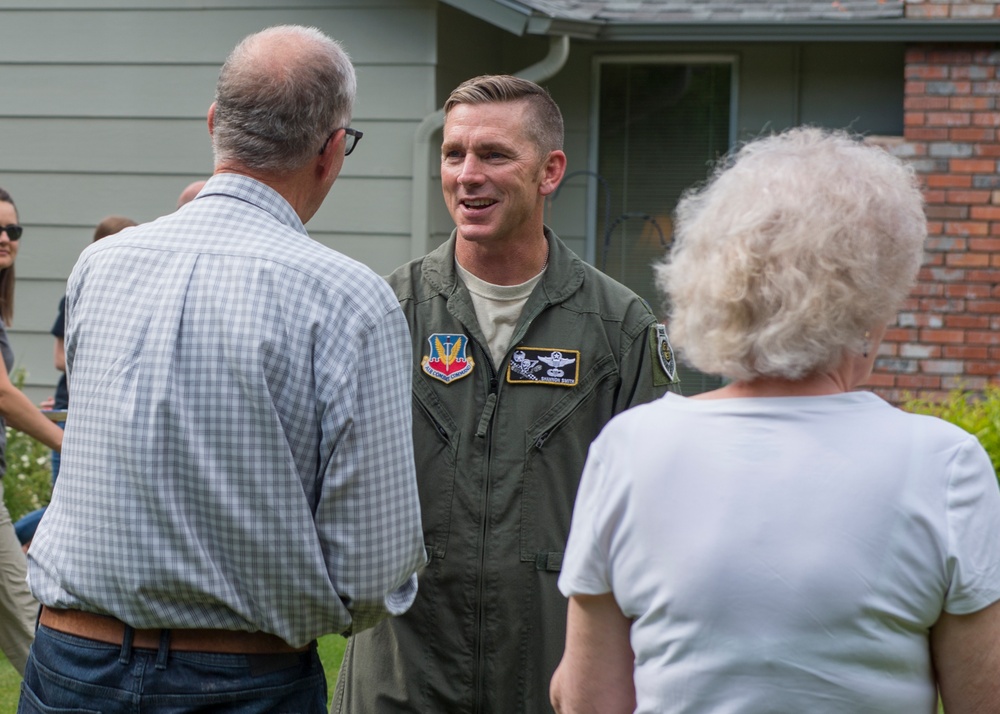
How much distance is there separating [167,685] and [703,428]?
1095 mm

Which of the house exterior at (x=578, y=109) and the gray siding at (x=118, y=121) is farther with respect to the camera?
the gray siding at (x=118, y=121)

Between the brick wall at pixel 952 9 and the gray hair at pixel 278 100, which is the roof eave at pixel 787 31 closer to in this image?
the brick wall at pixel 952 9

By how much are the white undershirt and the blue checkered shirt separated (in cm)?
76

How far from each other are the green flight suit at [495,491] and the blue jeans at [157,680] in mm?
625

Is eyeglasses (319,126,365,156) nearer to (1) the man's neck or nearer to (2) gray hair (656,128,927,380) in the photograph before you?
(1) the man's neck

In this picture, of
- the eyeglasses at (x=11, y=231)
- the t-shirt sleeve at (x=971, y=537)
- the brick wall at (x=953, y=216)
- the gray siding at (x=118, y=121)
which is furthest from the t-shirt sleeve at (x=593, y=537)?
Result: the brick wall at (x=953, y=216)

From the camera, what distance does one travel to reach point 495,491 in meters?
2.90

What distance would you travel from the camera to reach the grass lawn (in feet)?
17.1

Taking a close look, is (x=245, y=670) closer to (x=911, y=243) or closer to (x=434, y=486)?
(x=434, y=486)

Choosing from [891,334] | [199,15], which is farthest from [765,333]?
[199,15]

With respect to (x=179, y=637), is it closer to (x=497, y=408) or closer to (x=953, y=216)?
Result: (x=497, y=408)

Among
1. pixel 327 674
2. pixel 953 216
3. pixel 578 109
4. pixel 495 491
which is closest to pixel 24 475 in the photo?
pixel 327 674

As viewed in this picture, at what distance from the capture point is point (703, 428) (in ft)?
5.95

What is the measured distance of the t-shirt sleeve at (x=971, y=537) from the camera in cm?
170
